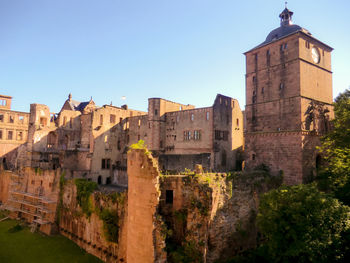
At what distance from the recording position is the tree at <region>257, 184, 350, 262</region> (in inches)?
584

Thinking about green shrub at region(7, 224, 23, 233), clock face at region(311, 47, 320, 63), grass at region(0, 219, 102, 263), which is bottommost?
grass at region(0, 219, 102, 263)

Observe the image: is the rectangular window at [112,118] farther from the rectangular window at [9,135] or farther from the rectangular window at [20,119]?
the rectangular window at [9,135]

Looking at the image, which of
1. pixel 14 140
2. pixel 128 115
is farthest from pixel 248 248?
pixel 14 140

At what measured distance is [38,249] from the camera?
24.6 m

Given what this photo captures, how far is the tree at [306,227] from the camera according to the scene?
1484cm

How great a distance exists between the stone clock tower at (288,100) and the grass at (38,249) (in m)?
18.2

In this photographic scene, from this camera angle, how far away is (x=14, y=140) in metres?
47.2

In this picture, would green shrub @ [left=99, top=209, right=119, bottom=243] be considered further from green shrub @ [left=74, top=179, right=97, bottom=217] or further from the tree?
the tree

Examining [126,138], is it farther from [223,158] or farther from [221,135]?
[223,158]

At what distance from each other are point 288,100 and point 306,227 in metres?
15.1

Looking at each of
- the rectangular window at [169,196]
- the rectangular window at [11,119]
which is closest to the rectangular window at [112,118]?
the rectangular window at [11,119]

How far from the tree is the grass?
14.1 metres

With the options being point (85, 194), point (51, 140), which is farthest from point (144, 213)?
point (51, 140)

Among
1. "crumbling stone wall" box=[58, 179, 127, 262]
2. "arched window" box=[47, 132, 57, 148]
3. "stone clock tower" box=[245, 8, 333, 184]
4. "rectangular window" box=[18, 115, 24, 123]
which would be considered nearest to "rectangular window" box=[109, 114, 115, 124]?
"arched window" box=[47, 132, 57, 148]
